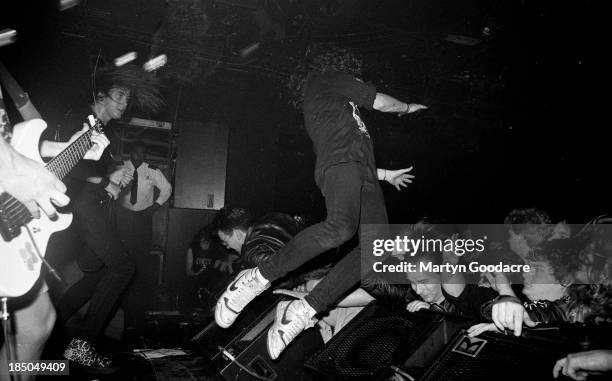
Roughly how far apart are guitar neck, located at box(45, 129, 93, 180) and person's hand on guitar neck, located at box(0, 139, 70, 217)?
0.56m


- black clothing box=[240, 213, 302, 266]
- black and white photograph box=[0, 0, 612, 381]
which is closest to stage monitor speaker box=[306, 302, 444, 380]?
black and white photograph box=[0, 0, 612, 381]

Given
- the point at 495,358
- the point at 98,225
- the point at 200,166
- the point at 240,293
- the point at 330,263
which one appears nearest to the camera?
the point at 495,358

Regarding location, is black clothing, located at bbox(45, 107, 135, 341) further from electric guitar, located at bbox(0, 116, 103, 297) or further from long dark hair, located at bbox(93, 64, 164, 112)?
electric guitar, located at bbox(0, 116, 103, 297)

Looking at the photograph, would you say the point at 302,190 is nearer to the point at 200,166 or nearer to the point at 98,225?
the point at 200,166

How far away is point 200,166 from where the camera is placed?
4562 millimetres

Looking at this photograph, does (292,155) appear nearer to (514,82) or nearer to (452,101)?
(452,101)

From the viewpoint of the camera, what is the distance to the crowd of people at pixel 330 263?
1.56 m

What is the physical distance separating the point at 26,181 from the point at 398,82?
4.86 meters

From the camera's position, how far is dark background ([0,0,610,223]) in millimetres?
4129

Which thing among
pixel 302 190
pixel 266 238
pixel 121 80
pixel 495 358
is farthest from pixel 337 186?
pixel 302 190

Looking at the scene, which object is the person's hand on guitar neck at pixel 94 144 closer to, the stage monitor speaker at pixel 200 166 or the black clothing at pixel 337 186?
the black clothing at pixel 337 186

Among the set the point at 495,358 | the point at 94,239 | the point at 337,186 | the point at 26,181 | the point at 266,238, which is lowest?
the point at 94,239

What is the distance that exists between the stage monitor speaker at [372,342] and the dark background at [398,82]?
221 cm

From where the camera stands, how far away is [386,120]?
5.95m
